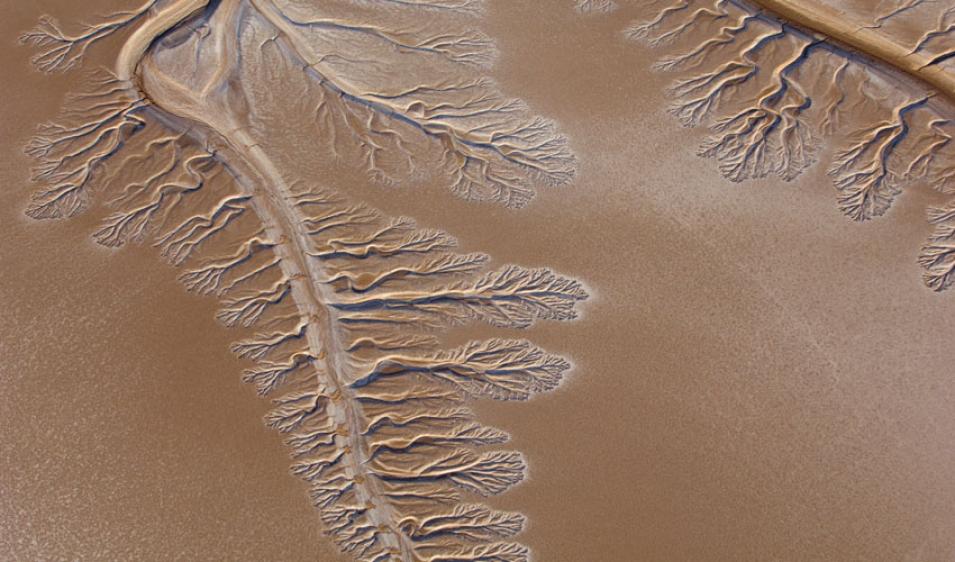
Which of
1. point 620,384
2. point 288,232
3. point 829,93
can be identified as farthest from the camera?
point 829,93

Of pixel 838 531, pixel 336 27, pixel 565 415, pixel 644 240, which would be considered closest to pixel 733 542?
pixel 838 531

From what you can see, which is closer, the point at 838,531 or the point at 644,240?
the point at 838,531

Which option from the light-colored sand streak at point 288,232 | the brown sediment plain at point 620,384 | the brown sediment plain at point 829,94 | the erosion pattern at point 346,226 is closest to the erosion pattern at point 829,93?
the brown sediment plain at point 829,94

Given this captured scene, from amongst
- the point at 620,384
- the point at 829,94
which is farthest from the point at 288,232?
the point at 829,94

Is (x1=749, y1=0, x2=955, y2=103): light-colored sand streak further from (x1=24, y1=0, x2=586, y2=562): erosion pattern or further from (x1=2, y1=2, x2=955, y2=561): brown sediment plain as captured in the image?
(x1=24, y1=0, x2=586, y2=562): erosion pattern

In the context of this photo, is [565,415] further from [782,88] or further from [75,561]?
[75,561]

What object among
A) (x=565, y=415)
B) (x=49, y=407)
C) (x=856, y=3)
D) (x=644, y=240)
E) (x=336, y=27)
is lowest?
(x=565, y=415)

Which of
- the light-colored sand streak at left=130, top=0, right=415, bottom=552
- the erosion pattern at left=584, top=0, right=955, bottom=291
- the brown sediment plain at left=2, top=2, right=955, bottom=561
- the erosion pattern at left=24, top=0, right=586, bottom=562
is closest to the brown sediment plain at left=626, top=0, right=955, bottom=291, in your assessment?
the erosion pattern at left=584, top=0, right=955, bottom=291

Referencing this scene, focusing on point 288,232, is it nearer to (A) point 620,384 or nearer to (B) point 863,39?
(A) point 620,384

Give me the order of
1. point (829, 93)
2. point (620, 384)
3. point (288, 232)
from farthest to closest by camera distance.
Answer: point (829, 93), point (288, 232), point (620, 384)
